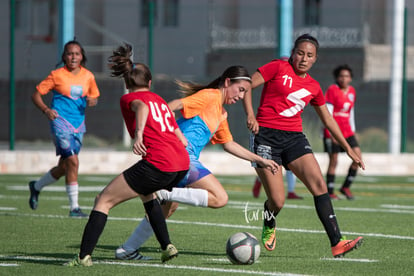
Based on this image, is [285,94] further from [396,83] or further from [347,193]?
[396,83]

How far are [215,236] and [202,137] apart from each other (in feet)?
6.40

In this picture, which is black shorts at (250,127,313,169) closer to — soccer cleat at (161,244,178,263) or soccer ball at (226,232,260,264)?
soccer ball at (226,232,260,264)

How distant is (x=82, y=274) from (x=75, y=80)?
17.2 feet

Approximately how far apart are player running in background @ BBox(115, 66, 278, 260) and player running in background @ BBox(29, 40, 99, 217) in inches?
146

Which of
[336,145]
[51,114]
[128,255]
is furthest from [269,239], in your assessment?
[336,145]

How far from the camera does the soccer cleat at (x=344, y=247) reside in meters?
8.41

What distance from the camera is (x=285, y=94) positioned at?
905 centimetres

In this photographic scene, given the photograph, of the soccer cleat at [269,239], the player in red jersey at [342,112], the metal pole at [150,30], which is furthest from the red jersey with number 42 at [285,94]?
the metal pole at [150,30]

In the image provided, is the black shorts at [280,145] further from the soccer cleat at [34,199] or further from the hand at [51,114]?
the soccer cleat at [34,199]

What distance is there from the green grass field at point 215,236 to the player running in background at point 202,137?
36 cm

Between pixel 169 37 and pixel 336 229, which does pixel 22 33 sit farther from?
pixel 336 229

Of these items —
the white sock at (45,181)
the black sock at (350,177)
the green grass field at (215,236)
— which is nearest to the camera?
the green grass field at (215,236)

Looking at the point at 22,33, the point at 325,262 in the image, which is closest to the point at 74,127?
the point at 325,262

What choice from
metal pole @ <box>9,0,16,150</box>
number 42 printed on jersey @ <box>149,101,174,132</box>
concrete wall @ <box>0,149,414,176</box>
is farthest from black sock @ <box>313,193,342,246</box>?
metal pole @ <box>9,0,16,150</box>
